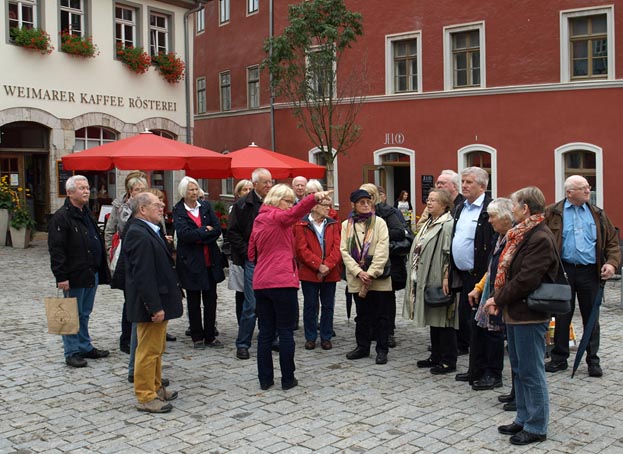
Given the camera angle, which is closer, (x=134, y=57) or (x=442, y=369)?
(x=442, y=369)

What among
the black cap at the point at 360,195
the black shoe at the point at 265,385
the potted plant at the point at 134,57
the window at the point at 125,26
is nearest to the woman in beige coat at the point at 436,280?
the black cap at the point at 360,195

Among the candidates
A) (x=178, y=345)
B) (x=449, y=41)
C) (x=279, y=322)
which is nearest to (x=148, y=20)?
(x=449, y=41)

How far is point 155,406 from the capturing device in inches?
233

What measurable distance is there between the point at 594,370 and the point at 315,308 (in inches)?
107

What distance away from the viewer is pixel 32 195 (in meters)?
21.7

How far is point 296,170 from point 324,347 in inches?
294

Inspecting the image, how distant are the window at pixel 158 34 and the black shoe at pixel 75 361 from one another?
17.1 metres

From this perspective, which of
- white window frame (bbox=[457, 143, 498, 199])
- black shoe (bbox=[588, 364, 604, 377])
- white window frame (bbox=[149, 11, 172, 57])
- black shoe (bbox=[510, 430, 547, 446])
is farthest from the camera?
white window frame (bbox=[149, 11, 172, 57])

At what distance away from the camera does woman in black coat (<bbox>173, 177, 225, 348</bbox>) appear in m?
7.86

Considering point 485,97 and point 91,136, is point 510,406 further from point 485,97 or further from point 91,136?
point 91,136

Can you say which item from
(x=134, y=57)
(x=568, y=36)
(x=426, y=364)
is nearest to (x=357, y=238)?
(x=426, y=364)

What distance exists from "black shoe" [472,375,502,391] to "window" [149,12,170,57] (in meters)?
18.7

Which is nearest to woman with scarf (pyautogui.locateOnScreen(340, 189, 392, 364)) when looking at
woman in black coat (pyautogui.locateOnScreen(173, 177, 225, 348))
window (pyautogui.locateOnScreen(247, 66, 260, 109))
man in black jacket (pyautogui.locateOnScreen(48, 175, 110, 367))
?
woman in black coat (pyautogui.locateOnScreen(173, 177, 225, 348))

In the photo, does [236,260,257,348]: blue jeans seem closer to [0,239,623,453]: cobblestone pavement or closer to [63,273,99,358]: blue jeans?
[0,239,623,453]: cobblestone pavement
